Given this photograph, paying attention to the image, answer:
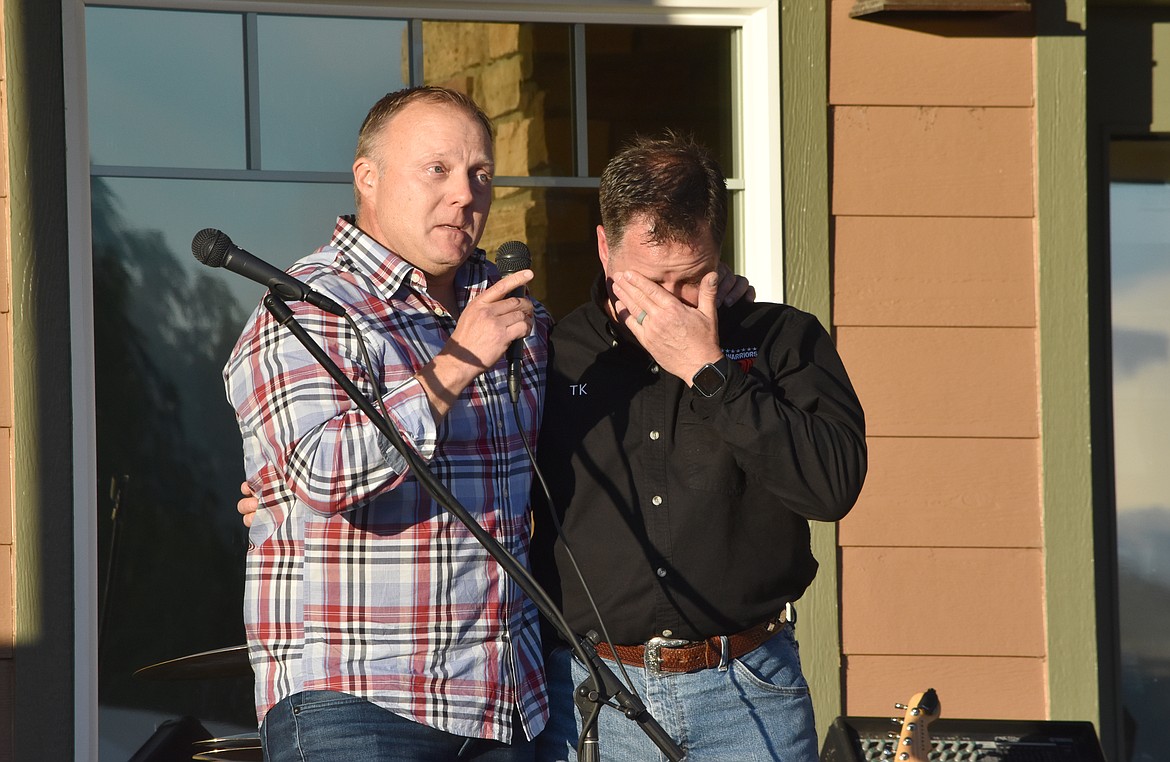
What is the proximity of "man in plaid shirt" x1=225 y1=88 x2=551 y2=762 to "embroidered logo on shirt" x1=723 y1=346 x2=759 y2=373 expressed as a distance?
1.33 ft

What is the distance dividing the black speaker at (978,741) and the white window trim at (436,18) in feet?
3.66

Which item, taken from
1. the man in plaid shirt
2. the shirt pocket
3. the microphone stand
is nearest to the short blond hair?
the man in plaid shirt

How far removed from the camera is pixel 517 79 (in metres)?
3.16

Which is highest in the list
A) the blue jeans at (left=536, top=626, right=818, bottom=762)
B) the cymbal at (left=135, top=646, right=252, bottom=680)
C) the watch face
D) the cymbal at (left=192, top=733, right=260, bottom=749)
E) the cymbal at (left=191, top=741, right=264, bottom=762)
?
the watch face

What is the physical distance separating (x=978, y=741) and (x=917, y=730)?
16cm

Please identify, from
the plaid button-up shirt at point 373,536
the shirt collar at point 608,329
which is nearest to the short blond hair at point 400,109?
the plaid button-up shirt at point 373,536

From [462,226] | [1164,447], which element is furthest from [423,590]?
[1164,447]

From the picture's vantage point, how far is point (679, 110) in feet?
10.5

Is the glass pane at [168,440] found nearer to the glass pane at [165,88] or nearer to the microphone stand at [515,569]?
the glass pane at [165,88]

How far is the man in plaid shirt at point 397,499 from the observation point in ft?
5.37

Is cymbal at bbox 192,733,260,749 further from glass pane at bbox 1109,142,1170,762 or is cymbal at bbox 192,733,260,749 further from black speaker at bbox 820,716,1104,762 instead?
glass pane at bbox 1109,142,1170,762

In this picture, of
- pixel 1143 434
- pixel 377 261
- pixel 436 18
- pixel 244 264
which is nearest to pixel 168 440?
pixel 436 18

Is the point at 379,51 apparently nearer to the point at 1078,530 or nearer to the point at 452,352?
the point at 452,352

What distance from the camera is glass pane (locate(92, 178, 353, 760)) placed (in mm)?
2926
